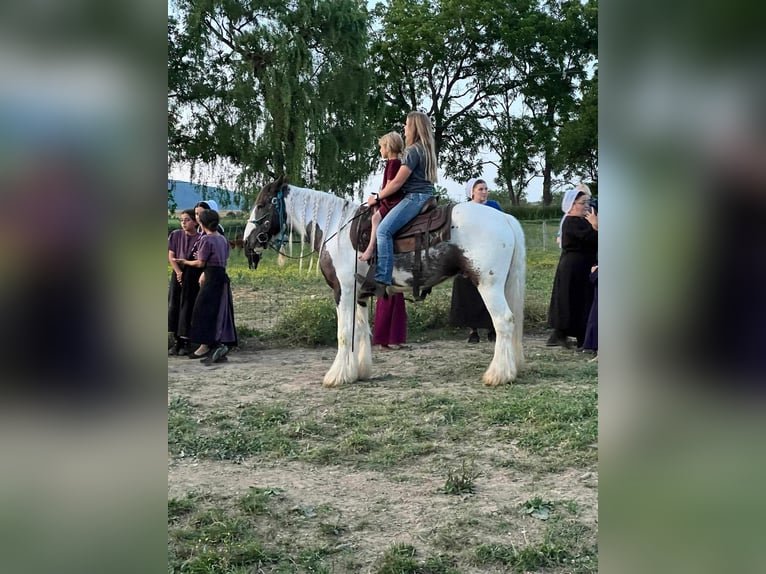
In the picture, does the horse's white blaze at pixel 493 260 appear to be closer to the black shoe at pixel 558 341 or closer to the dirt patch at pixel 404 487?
the dirt patch at pixel 404 487

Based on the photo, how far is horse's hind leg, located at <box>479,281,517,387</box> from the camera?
4625 mm

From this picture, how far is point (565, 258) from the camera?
5.95 metres

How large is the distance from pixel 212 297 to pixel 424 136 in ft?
8.19

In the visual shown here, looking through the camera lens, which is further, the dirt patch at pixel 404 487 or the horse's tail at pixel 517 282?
the horse's tail at pixel 517 282

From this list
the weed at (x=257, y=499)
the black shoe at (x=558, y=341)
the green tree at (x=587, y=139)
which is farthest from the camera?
the black shoe at (x=558, y=341)

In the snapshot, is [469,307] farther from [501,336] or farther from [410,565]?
[410,565]

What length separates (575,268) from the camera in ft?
19.3

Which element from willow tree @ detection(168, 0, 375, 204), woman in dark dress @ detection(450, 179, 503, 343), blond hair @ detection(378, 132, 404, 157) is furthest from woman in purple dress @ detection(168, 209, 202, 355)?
willow tree @ detection(168, 0, 375, 204)

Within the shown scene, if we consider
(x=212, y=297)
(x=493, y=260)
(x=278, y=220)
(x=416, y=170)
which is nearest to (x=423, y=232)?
(x=416, y=170)

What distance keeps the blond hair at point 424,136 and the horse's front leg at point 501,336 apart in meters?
0.97

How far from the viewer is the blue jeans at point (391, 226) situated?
458 centimetres

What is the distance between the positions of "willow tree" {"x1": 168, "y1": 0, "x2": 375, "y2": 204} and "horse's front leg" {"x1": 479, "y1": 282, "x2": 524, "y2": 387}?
689 centimetres

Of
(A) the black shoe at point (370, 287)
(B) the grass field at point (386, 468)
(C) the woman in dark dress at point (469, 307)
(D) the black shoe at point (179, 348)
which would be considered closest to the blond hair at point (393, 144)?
(A) the black shoe at point (370, 287)

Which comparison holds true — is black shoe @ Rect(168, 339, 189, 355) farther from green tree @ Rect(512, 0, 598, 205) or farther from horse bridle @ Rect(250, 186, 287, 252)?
green tree @ Rect(512, 0, 598, 205)
